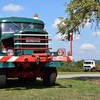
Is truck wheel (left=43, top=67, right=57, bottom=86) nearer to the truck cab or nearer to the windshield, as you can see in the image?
the windshield

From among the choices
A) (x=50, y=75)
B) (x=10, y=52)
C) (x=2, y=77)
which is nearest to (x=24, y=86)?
(x=50, y=75)

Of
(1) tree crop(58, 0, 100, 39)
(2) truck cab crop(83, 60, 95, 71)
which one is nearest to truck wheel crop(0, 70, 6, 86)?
(1) tree crop(58, 0, 100, 39)

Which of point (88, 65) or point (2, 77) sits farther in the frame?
point (88, 65)

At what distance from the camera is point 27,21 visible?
16969 mm

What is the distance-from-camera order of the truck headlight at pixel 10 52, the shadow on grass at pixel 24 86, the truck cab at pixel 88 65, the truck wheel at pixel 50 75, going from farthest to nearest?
the truck cab at pixel 88 65, the truck wheel at pixel 50 75, the shadow on grass at pixel 24 86, the truck headlight at pixel 10 52

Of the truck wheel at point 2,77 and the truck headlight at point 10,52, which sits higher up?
the truck headlight at point 10,52

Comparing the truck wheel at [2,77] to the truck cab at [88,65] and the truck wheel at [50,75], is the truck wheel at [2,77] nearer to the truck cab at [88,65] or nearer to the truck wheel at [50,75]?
the truck wheel at [50,75]

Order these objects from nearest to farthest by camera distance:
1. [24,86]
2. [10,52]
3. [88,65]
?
[10,52]
[24,86]
[88,65]

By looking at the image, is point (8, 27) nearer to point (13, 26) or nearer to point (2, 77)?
point (13, 26)

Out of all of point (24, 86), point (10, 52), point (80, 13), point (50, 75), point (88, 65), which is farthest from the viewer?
point (88, 65)

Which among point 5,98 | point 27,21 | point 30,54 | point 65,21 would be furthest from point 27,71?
point 65,21

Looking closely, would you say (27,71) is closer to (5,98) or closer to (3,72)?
(3,72)

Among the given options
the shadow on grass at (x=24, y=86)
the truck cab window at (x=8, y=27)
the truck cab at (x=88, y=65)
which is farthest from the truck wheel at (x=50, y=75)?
the truck cab at (x=88, y=65)

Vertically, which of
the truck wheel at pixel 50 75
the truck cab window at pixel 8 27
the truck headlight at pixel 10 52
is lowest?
the truck wheel at pixel 50 75
